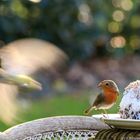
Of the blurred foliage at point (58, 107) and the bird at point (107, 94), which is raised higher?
the blurred foliage at point (58, 107)

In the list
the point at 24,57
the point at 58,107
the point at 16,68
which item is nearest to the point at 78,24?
the point at 58,107

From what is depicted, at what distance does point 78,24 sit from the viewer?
799cm

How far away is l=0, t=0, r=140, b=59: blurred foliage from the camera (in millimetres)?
7473

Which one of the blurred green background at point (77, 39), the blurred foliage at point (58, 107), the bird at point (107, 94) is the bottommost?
the bird at point (107, 94)

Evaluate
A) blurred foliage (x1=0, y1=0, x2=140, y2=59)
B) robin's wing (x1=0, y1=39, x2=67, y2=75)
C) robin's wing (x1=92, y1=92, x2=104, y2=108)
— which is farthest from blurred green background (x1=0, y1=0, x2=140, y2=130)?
robin's wing (x1=92, y1=92, x2=104, y2=108)

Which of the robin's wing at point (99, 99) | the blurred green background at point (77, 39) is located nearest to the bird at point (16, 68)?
the robin's wing at point (99, 99)

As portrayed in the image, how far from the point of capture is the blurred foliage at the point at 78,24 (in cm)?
747

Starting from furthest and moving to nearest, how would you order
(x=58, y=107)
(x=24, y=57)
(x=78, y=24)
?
(x=78, y=24)
(x=58, y=107)
(x=24, y=57)

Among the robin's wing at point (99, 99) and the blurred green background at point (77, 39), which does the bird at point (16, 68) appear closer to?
the robin's wing at point (99, 99)

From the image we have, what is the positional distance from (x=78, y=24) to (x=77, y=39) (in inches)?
5.9

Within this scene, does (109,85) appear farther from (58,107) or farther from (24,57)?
(58,107)

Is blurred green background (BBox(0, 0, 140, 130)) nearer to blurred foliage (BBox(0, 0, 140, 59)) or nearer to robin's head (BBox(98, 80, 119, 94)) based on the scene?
blurred foliage (BBox(0, 0, 140, 59))

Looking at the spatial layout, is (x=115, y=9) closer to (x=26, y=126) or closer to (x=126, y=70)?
(x=126, y=70)

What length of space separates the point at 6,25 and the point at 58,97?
94 cm
